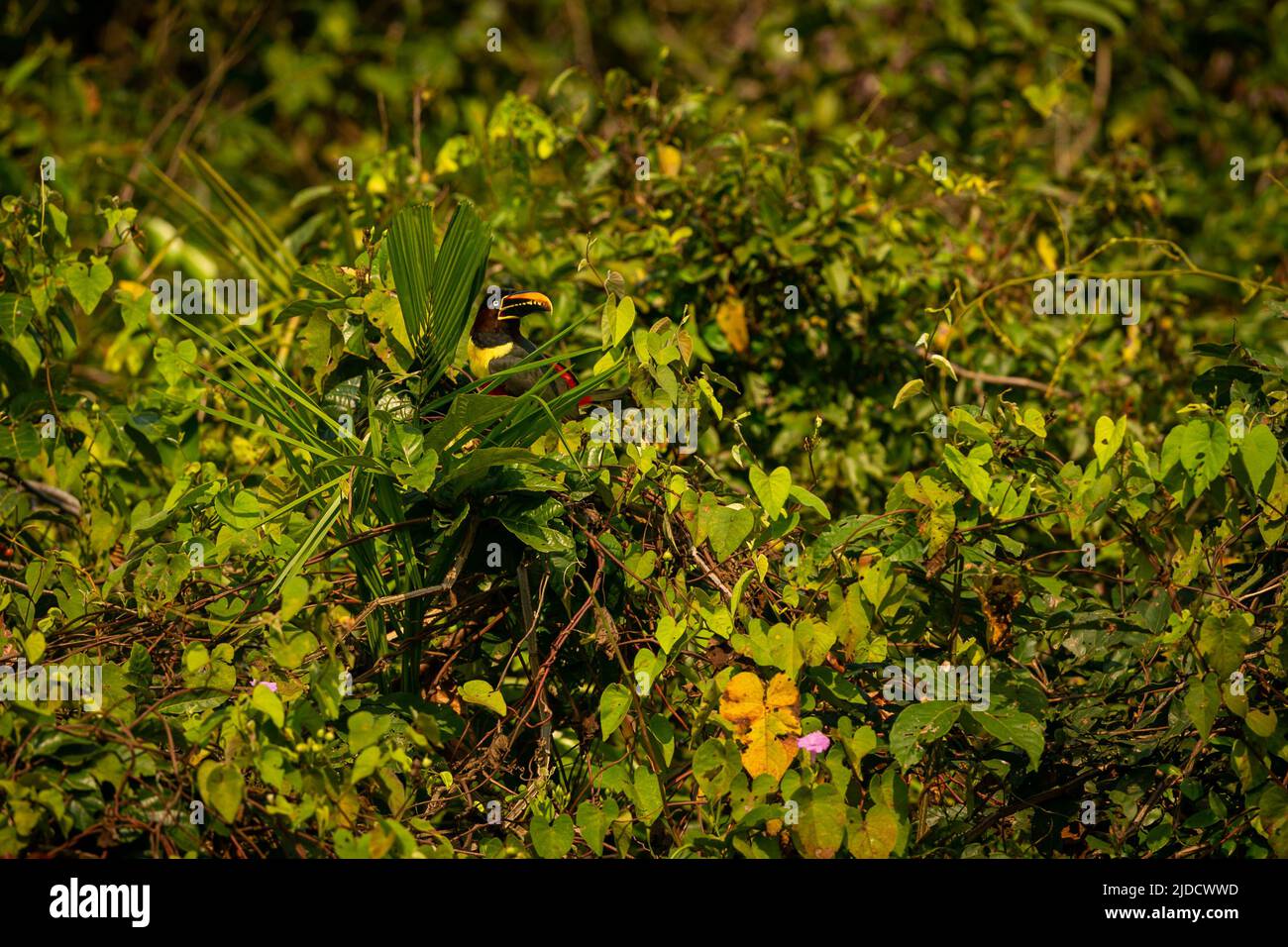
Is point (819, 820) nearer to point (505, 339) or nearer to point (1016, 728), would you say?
point (1016, 728)

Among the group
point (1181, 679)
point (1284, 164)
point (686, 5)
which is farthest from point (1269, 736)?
point (686, 5)

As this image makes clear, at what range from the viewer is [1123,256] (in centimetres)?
300

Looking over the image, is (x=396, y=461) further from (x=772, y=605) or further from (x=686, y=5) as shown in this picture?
(x=686, y=5)

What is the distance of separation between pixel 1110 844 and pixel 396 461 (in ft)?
3.30

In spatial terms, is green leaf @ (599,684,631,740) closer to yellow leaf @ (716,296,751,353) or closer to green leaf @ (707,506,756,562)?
green leaf @ (707,506,756,562)

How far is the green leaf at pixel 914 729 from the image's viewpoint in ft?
5.06

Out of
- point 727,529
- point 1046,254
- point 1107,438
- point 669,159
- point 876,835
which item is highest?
point 669,159

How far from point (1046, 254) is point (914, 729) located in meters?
1.61

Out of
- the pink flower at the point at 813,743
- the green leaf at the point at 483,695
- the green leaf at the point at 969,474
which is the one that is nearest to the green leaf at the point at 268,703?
the green leaf at the point at 483,695

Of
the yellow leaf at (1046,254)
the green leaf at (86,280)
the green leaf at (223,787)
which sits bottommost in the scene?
the green leaf at (223,787)

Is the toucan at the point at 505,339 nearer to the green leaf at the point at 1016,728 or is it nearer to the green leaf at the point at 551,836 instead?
the green leaf at the point at 551,836

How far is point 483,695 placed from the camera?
1571 millimetres

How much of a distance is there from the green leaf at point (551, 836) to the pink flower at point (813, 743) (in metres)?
0.29

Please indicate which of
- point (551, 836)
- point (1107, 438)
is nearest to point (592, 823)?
point (551, 836)
